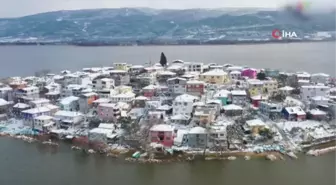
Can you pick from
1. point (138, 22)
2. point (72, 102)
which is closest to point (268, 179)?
point (72, 102)

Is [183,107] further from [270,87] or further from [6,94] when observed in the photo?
[6,94]

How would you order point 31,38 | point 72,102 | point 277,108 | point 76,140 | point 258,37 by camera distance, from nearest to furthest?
point 76,140 → point 277,108 → point 72,102 → point 258,37 → point 31,38

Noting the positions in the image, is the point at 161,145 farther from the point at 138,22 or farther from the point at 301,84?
the point at 138,22

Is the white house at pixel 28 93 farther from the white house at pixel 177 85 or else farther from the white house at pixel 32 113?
the white house at pixel 177 85

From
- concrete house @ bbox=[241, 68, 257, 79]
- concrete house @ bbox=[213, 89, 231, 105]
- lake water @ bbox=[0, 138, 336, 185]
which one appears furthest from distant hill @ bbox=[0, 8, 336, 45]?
lake water @ bbox=[0, 138, 336, 185]

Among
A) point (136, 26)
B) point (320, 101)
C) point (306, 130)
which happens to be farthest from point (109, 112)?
point (136, 26)

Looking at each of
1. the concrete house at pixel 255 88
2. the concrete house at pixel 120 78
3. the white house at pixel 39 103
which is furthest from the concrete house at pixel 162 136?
the concrete house at pixel 120 78

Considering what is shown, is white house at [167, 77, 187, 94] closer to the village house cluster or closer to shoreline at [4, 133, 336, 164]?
the village house cluster
